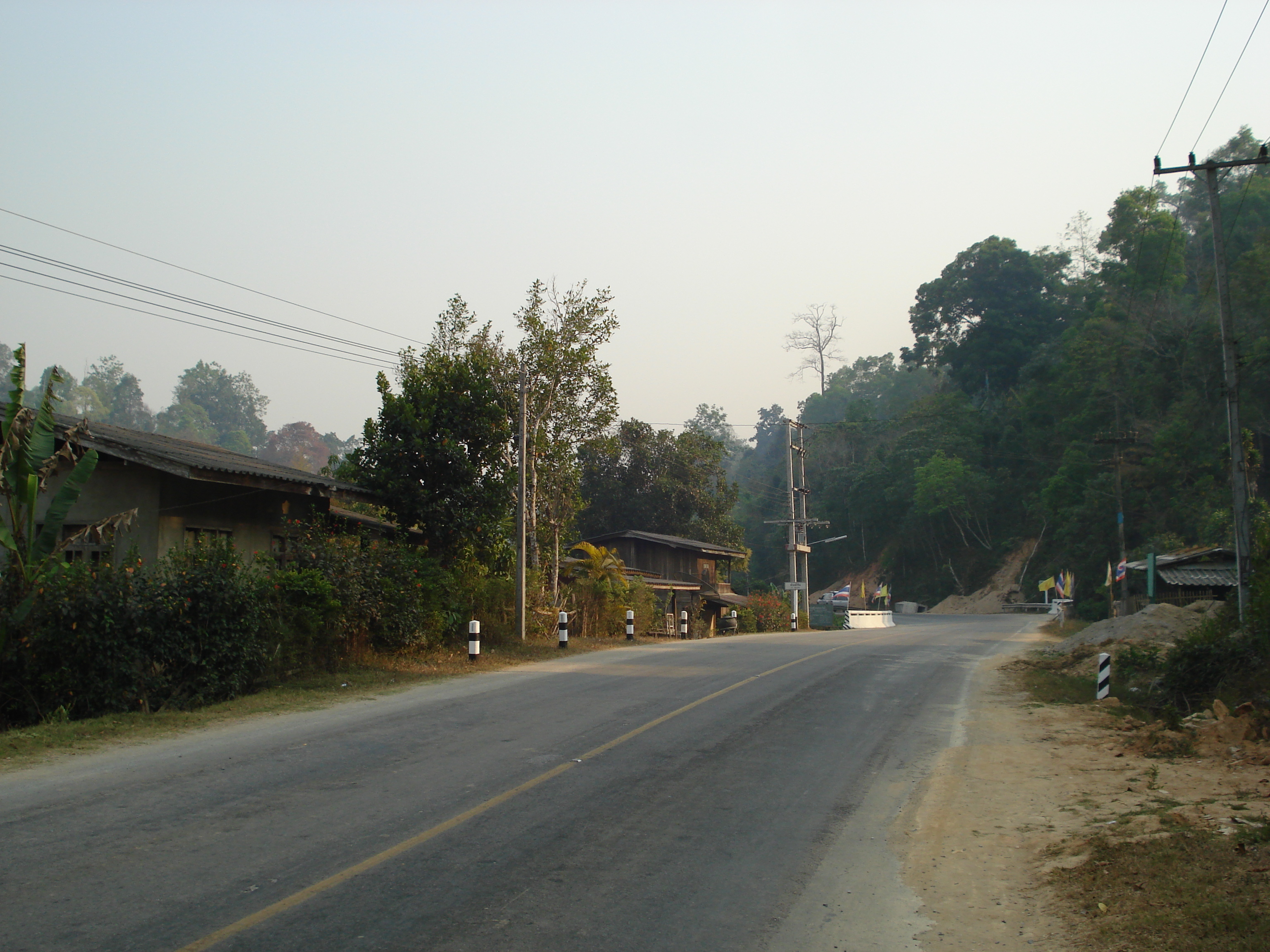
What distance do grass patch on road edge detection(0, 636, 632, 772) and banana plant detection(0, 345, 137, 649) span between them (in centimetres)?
179

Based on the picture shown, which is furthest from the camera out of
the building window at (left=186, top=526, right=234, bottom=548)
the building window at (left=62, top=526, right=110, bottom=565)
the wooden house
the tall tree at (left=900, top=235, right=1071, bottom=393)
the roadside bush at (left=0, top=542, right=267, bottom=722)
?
the tall tree at (left=900, top=235, right=1071, bottom=393)

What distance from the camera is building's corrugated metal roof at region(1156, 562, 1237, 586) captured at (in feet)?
99.5

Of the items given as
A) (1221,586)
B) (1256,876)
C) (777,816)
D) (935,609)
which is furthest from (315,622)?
(935,609)

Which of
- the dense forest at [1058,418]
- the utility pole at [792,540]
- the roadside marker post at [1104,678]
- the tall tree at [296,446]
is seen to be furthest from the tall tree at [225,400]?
the roadside marker post at [1104,678]

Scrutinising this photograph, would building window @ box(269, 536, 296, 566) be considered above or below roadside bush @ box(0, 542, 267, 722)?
above

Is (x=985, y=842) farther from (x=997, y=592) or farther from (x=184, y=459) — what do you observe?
(x=997, y=592)

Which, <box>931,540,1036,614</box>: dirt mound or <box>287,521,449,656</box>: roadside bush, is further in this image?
<box>931,540,1036,614</box>: dirt mound

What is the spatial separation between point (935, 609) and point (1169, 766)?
251 feet

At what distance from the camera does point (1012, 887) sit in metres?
6.28

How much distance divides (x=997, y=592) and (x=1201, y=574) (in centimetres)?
5006

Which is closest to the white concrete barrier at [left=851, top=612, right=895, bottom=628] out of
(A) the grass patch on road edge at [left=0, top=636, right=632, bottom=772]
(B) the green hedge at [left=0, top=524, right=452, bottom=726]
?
(A) the grass patch on road edge at [left=0, top=636, right=632, bottom=772]

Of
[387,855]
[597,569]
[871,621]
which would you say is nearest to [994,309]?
[871,621]

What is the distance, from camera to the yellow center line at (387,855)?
5051 millimetres

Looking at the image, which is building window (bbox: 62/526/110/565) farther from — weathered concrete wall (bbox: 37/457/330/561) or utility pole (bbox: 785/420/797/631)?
utility pole (bbox: 785/420/797/631)
